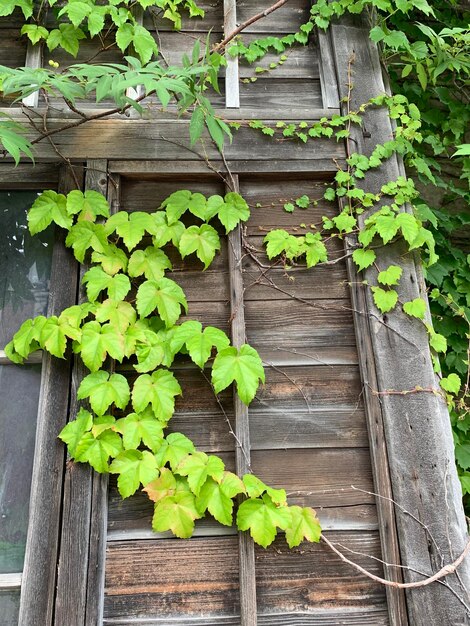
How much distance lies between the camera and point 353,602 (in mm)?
1632

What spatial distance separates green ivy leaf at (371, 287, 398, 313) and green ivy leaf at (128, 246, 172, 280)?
2.51ft

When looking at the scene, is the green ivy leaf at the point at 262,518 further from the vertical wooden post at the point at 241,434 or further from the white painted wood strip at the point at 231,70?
the white painted wood strip at the point at 231,70

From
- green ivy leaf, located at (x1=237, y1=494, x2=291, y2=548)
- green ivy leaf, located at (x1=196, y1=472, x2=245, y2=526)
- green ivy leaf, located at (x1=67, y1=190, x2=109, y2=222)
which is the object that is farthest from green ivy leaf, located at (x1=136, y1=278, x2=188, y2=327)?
green ivy leaf, located at (x1=237, y1=494, x2=291, y2=548)

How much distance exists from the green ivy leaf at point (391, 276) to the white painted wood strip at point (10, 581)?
154 cm

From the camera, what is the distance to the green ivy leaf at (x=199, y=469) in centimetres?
158

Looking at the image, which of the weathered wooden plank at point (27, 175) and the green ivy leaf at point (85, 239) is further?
the weathered wooden plank at point (27, 175)

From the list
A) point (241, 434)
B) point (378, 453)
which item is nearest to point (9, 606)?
point (241, 434)

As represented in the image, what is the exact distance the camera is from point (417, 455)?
1.69m

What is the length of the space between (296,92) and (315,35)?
291mm

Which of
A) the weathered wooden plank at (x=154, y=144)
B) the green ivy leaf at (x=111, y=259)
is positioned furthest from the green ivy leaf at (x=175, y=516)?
the weathered wooden plank at (x=154, y=144)

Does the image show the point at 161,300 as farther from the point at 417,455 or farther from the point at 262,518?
the point at 417,455

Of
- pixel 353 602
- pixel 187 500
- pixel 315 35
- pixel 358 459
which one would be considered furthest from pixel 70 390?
pixel 315 35

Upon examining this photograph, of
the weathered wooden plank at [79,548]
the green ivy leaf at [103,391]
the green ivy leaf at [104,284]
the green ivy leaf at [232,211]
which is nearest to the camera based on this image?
the weathered wooden plank at [79,548]

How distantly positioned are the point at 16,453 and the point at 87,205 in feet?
2.94
